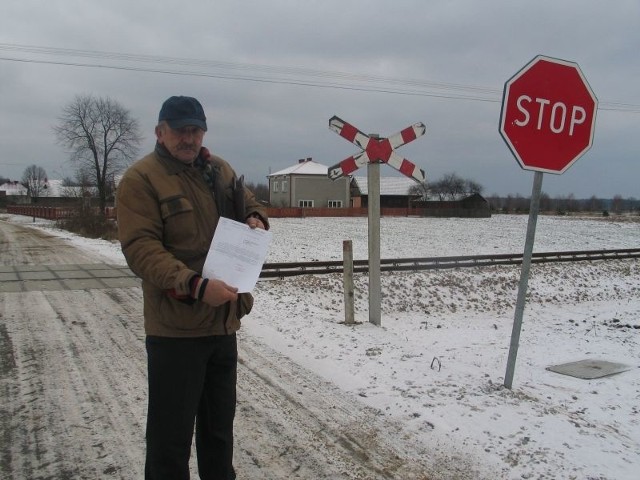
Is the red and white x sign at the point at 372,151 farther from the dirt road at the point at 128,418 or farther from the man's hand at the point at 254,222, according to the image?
the man's hand at the point at 254,222

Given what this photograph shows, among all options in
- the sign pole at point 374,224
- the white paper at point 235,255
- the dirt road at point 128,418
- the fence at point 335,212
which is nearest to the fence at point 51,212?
the fence at point 335,212

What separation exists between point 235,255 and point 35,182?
114 meters

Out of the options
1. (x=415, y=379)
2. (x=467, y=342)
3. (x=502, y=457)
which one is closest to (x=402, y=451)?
(x=502, y=457)

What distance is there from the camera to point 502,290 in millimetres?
12453

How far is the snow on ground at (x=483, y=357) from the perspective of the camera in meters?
3.73

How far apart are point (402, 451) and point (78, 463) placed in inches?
87.2

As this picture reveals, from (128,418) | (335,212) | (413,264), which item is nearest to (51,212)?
(335,212)

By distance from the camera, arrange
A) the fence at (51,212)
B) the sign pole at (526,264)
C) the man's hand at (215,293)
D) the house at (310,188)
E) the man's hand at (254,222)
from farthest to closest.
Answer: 1. the house at (310,188)
2. the fence at (51,212)
3. the sign pole at (526,264)
4. the man's hand at (254,222)
5. the man's hand at (215,293)

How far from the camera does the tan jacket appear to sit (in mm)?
2332

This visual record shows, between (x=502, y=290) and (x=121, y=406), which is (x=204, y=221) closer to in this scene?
(x=121, y=406)

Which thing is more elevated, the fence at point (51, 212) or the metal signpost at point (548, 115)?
the metal signpost at point (548, 115)

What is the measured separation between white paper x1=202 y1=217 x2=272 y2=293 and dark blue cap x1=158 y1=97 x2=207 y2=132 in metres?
0.50

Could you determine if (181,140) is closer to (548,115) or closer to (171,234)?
(171,234)

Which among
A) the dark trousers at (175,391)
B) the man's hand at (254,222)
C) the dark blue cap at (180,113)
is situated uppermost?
the dark blue cap at (180,113)
